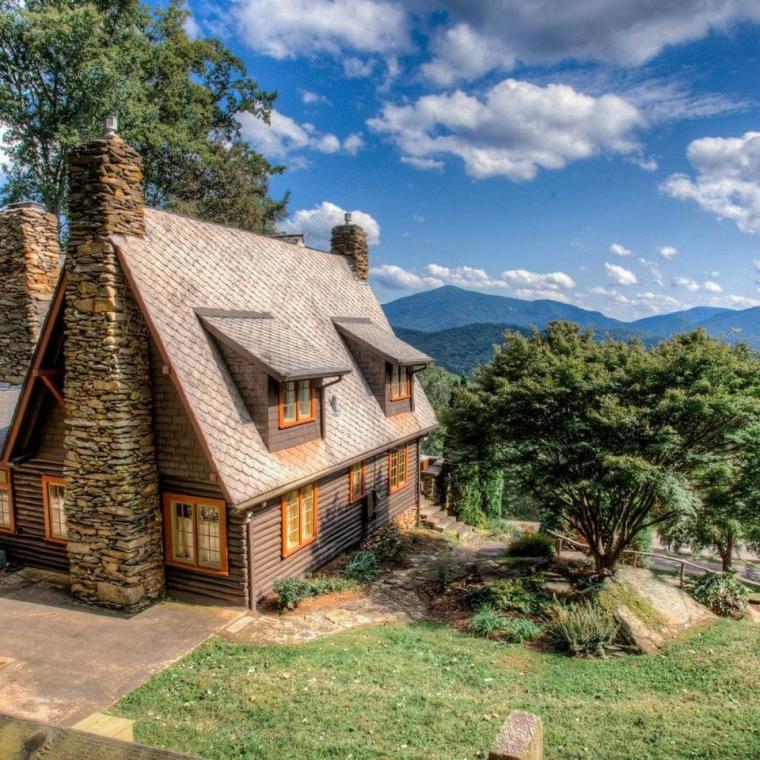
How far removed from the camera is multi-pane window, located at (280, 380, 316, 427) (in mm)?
11648

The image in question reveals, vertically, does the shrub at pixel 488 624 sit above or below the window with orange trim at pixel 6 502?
below

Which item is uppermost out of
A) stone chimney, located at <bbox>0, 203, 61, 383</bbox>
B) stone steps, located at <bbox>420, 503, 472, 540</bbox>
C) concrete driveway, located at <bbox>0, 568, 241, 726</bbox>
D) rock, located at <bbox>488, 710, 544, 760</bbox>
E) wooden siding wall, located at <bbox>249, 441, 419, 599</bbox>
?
stone chimney, located at <bbox>0, 203, 61, 383</bbox>

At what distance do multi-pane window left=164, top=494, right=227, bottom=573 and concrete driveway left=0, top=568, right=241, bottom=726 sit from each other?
33.9 inches

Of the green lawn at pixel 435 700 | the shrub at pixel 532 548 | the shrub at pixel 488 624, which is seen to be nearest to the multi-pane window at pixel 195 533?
the green lawn at pixel 435 700

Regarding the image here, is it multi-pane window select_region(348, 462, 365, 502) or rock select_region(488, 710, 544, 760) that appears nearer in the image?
rock select_region(488, 710, 544, 760)

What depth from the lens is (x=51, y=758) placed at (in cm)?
278

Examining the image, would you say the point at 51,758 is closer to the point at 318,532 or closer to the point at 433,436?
the point at 318,532

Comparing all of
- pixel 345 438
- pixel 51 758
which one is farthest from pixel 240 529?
pixel 51 758

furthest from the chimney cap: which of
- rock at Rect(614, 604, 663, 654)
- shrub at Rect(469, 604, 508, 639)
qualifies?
rock at Rect(614, 604, 663, 654)

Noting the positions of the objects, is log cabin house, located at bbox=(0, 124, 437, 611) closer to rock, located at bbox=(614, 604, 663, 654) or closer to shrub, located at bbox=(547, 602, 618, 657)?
shrub, located at bbox=(547, 602, 618, 657)

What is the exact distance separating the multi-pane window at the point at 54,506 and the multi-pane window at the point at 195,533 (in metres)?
2.97

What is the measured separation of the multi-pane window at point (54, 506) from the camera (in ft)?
40.0

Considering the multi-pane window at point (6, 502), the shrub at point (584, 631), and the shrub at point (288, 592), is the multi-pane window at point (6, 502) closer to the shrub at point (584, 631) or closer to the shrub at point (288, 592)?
the shrub at point (288, 592)

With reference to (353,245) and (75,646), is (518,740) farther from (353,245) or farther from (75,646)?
(353,245)
